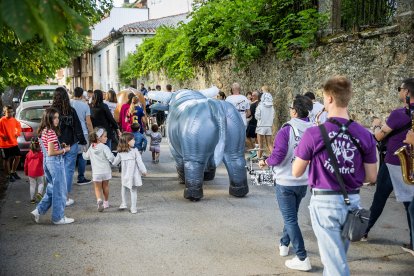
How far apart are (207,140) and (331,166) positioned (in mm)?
4211

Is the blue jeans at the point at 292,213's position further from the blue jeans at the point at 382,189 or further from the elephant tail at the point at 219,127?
the elephant tail at the point at 219,127

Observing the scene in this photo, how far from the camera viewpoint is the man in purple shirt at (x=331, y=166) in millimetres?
3488

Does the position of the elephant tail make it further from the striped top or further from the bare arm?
the bare arm

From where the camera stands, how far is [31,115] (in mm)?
11172

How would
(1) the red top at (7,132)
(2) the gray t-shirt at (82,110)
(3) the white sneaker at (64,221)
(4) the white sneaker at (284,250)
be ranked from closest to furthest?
(4) the white sneaker at (284,250), (3) the white sneaker at (64,221), (2) the gray t-shirt at (82,110), (1) the red top at (7,132)

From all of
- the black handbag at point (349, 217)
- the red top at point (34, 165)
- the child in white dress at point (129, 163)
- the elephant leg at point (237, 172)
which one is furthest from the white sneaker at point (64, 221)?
the black handbag at point (349, 217)

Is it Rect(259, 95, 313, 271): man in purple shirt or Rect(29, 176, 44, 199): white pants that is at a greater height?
Rect(259, 95, 313, 271): man in purple shirt

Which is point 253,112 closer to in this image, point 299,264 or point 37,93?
point 37,93

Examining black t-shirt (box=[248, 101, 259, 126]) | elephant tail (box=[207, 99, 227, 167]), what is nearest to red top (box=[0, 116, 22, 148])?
elephant tail (box=[207, 99, 227, 167])

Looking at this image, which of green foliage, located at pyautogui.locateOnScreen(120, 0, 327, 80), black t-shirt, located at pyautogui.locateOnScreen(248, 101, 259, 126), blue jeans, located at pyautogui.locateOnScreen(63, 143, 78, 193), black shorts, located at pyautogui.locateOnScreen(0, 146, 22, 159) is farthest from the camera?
black t-shirt, located at pyautogui.locateOnScreen(248, 101, 259, 126)

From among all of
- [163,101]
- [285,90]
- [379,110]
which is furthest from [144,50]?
[379,110]

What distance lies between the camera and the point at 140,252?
538 centimetres

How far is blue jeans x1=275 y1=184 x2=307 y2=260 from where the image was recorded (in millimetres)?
4734

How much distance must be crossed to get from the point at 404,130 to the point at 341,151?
197cm
